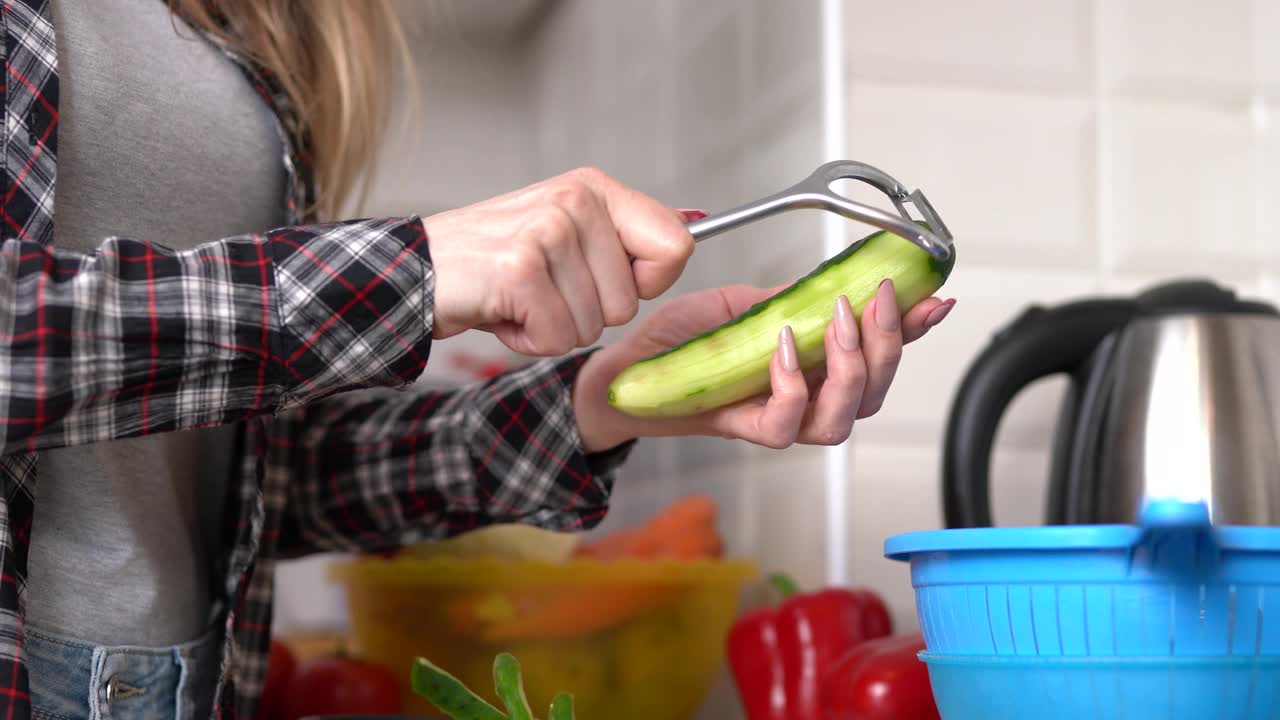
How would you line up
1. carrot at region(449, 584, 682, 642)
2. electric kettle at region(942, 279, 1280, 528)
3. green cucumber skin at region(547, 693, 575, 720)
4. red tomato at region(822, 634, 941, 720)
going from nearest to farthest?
green cucumber skin at region(547, 693, 575, 720), red tomato at region(822, 634, 941, 720), electric kettle at region(942, 279, 1280, 528), carrot at region(449, 584, 682, 642)

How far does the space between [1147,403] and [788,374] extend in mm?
414

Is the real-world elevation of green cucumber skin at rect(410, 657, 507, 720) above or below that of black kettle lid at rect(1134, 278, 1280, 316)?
below

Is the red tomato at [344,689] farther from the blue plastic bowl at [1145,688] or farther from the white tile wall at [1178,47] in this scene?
the white tile wall at [1178,47]

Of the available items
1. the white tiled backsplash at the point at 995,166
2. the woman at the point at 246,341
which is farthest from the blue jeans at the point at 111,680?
the white tiled backsplash at the point at 995,166

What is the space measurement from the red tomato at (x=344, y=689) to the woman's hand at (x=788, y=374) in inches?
16.7

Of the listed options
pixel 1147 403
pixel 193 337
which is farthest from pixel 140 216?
pixel 1147 403

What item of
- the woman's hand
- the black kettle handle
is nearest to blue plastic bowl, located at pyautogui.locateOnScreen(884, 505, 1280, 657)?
the woman's hand

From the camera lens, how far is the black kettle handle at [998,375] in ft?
2.82

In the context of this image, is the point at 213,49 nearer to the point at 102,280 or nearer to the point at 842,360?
the point at 102,280

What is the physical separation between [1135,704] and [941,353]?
1.98 ft

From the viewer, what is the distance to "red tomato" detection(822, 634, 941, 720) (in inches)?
28.2

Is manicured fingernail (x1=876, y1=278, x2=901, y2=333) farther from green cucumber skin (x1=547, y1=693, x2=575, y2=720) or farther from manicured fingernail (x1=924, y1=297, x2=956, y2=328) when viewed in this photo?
green cucumber skin (x1=547, y1=693, x2=575, y2=720)

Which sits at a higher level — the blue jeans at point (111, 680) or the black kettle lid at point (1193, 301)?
the black kettle lid at point (1193, 301)

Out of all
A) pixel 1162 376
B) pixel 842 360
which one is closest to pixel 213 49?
pixel 842 360
